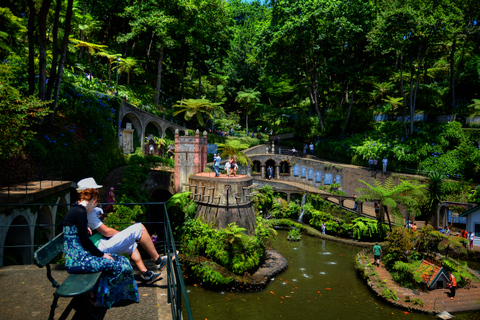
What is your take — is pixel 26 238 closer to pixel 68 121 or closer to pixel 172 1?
pixel 68 121

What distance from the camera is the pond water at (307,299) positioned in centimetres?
1447

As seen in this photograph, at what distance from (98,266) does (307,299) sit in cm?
1426

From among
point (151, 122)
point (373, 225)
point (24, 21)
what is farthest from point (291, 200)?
point (24, 21)

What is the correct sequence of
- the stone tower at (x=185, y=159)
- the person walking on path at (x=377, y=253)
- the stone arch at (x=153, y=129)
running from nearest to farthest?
the person walking on path at (x=377, y=253) < the stone tower at (x=185, y=159) < the stone arch at (x=153, y=129)

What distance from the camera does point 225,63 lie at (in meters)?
49.1

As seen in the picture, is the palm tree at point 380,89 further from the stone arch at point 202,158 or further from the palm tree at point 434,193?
the stone arch at point 202,158

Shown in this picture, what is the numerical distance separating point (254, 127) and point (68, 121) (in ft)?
107

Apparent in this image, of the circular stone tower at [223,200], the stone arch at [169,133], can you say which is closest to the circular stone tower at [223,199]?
the circular stone tower at [223,200]

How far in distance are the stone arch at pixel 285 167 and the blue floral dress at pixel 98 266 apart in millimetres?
30726

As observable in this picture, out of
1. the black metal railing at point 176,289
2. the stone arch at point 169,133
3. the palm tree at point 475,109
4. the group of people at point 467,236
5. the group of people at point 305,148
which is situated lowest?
the group of people at point 467,236

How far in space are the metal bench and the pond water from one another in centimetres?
1205

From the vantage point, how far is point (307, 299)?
52.0 feet

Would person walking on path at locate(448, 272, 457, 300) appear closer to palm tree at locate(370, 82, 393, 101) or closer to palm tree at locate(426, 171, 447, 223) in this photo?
palm tree at locate(426, 171, 447, 223)

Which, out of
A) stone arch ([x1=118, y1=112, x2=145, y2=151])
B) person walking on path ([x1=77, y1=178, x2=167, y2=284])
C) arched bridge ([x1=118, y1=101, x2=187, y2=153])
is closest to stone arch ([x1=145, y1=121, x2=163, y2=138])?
arched bridge ([x1=118, y1=101, x2=187, y2=153])
